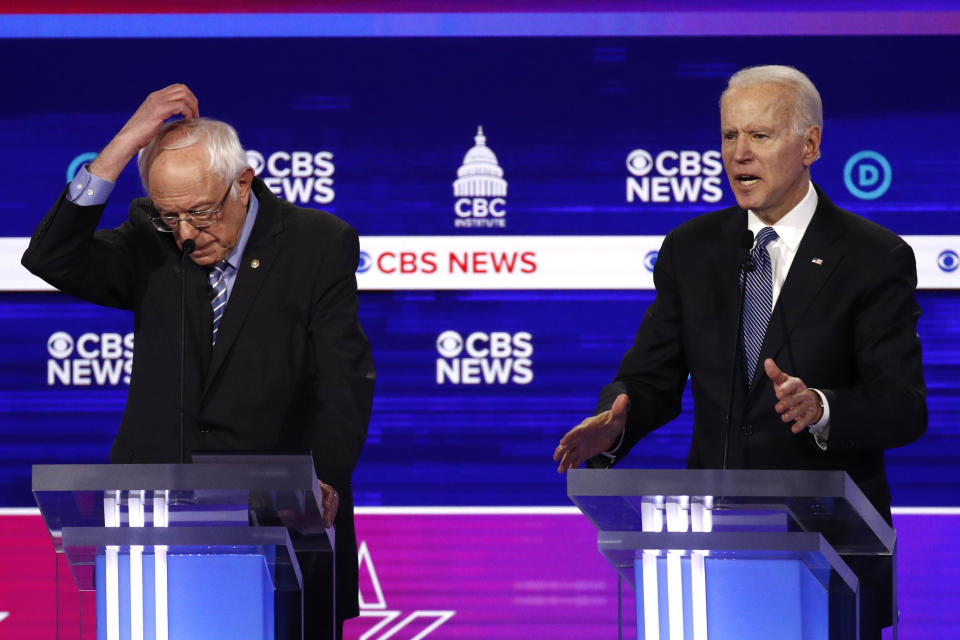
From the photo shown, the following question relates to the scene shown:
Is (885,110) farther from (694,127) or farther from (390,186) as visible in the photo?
(390,186)

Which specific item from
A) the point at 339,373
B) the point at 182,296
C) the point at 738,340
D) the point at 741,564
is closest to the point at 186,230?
the point at 182,296

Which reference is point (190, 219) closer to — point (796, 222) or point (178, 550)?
point (178, 550)

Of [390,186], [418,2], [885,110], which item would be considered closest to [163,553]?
[390,186]

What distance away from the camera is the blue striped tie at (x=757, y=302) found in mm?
2641

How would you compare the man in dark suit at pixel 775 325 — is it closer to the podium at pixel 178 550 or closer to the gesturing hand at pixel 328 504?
the gesturing hand at pixel 328 504

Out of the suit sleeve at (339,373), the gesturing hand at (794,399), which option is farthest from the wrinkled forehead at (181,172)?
the gesturing hand at (794,399)

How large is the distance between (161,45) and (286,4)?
392 millimetres

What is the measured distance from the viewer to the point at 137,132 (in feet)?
8.80

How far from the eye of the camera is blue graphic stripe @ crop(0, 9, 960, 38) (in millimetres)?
4012

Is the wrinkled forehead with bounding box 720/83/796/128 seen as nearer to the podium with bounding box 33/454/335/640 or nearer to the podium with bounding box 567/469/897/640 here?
the podium with bounding box 567/469/897/640

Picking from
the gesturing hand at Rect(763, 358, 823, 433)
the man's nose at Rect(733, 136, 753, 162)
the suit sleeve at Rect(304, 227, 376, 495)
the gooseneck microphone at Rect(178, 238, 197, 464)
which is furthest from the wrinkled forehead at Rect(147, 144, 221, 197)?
the gesturing hand at Rect(763, 358, 823, 433)

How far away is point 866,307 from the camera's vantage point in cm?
259

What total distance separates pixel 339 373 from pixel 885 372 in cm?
101

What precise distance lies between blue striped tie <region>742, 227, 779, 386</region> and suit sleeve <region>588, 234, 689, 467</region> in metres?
0.16
